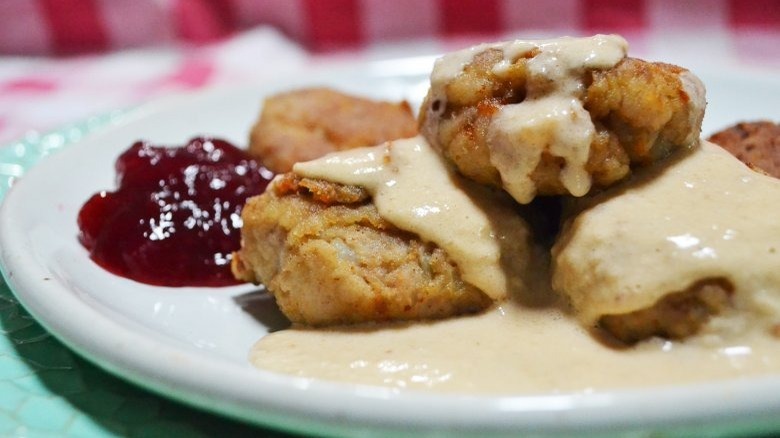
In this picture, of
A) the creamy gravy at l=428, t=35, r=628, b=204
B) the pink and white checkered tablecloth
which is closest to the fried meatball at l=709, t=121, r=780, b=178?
the creamy gravy at l=428, t=35, r=628, b=204

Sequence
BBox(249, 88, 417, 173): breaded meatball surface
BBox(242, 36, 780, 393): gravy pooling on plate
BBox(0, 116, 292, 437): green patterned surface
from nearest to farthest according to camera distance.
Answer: BBox(0, 116, 292, 437): green patterned surface < BBox(242, 36, 780, 393): gravy pooling on plate < BBox(249, 88, 417, 173): breaded meatball surface

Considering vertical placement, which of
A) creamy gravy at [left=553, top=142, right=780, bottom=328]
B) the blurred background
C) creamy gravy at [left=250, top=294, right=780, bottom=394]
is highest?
creamy gravy at [left=553, top=142, right=780, bottom=328]

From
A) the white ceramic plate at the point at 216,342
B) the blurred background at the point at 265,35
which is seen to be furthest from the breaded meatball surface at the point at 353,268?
the blurred background at the point at 265,35

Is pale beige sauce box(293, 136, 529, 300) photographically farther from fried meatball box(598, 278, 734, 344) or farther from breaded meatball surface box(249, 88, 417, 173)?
breaded meatball surface box(249, 88, 417, 173)

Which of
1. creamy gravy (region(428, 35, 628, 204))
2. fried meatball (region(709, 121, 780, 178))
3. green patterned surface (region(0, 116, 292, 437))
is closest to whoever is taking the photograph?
green patterned surface (region(0, 116, 292, 437))

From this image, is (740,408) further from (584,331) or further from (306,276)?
(306,276)

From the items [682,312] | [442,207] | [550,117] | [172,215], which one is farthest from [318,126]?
[682,312]

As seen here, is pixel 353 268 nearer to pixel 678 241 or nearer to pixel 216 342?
pixel 216 342
